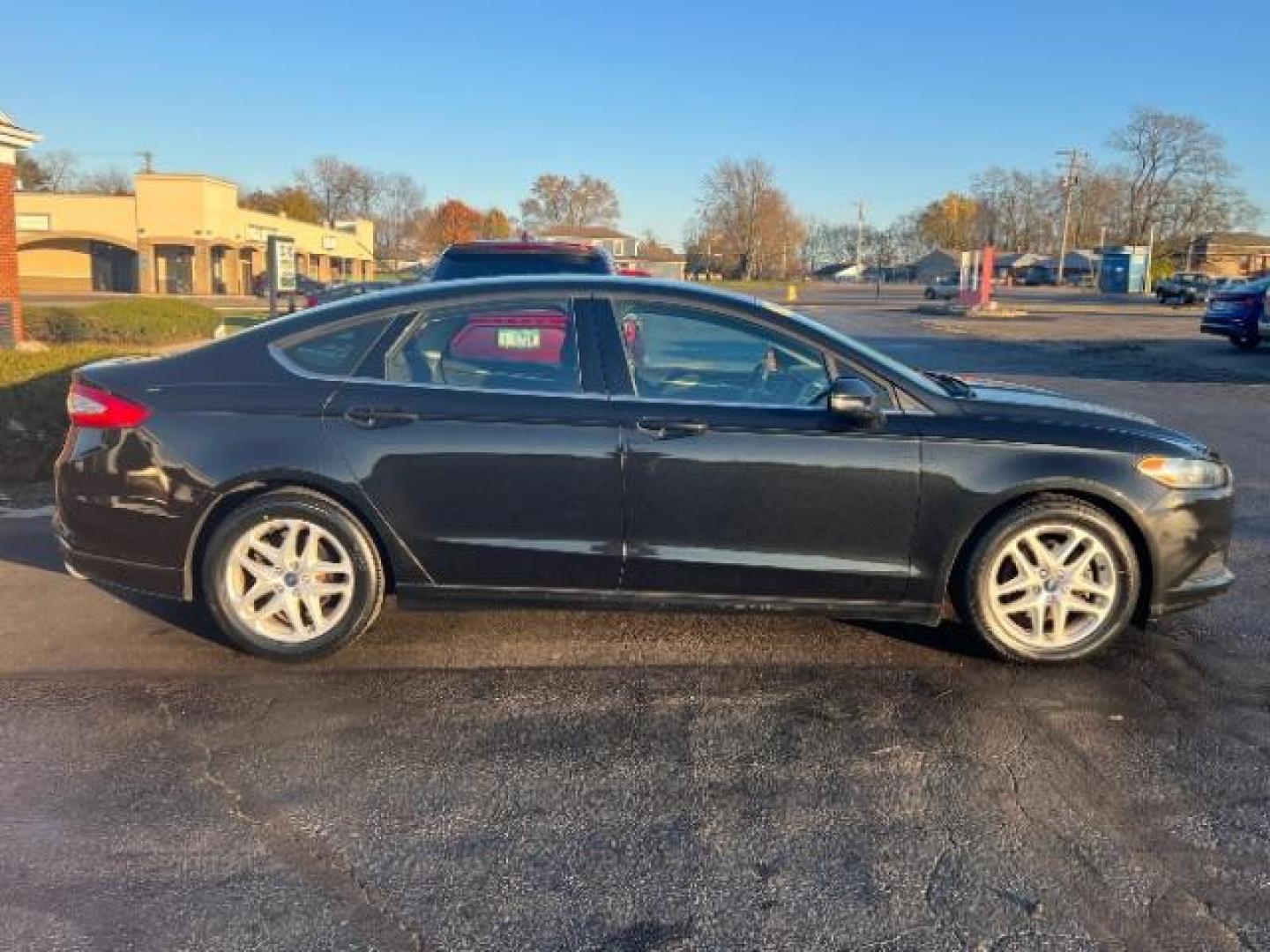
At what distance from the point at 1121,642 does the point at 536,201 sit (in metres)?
106

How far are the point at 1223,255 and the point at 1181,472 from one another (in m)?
109

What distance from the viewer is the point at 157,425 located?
412 cm

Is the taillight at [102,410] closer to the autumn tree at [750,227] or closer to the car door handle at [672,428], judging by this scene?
the car door handle at [672,428]

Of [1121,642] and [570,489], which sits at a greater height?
[570,489]

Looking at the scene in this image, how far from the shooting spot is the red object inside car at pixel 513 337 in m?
4.21

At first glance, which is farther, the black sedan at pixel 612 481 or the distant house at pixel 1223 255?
the distant house at pixel 1223 255

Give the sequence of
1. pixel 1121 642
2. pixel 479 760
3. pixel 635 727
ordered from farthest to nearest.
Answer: pixel 1121 642
pixel 635 727
pixel 479 760

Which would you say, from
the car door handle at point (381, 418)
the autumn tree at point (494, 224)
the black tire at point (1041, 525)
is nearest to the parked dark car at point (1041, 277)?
the autumn tree at point (494, 224)

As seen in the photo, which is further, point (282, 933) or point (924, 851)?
point (924, 851)

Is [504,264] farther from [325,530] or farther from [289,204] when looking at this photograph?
[289,204]

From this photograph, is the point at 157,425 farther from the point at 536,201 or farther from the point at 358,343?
the point at 536,201

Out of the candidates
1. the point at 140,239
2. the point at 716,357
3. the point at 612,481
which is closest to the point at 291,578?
the point at 612,481

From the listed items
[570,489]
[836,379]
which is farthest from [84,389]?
[836,379]

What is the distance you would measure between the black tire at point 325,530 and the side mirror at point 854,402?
1977 mm
